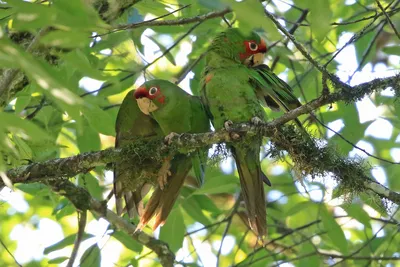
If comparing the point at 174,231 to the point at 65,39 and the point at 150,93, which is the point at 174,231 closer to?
the point at 150,93

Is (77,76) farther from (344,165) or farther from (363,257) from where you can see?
(363,257)

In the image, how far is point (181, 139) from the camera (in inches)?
130

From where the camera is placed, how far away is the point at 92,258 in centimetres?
441

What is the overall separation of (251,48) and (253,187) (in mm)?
1079

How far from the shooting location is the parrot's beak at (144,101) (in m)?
4.06

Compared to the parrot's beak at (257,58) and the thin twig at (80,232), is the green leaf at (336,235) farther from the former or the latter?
the thin twig at (80,232)

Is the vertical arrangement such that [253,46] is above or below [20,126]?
above

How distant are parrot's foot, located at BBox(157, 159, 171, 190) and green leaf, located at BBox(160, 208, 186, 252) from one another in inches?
23.5

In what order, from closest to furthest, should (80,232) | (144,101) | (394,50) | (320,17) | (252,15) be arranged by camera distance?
(252,15) < (320,17) < (144,101) < (80,232) < (394,50)

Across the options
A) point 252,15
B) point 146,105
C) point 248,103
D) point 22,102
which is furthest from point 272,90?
point 252,15

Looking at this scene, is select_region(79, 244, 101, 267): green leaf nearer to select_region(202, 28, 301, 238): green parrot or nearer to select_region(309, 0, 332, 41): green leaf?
select_region(202, 28, 301, 238): green parrot

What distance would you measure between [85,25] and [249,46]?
2.93m

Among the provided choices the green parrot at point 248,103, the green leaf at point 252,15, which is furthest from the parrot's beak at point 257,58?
the green leaf at point 252,15

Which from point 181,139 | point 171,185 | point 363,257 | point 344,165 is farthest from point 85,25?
point 363,257
